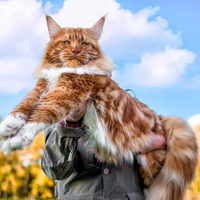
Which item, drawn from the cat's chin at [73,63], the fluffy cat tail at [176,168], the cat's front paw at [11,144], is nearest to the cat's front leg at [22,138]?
the cat's front paw at [11,144]

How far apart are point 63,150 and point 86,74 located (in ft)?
1.93

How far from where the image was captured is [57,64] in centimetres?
202

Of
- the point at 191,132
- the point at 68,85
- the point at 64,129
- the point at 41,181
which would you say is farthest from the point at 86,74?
the point at 41,181

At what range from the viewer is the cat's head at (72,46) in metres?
2.00

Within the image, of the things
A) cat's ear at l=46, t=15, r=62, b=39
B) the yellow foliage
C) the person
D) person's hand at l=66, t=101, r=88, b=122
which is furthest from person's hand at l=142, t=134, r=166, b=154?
the yellow foliage

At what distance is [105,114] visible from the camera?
1.87 meters

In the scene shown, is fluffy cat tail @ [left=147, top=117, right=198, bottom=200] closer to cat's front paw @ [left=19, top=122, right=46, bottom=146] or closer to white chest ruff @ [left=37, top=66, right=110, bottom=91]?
white chest ruff @ [left=37, top=66, right=110, bottom=91]

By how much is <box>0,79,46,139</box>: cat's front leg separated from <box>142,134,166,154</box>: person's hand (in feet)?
2.95

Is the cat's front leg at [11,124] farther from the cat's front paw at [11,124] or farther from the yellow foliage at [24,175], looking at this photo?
the yellow foliage at [24,175]

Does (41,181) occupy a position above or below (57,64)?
below

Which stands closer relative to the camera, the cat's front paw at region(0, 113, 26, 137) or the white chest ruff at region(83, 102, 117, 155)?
the cat's front paw at region(0, 113, 26, 137)

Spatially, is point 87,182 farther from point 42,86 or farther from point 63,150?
point 42,86

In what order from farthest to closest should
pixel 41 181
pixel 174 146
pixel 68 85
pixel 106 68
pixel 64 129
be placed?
pixel 41 181 → pixel 106 68 → pixel 174 146 → pixel 68 85 → pixel 64 129

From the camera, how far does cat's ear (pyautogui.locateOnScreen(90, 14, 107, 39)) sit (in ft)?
7.18
